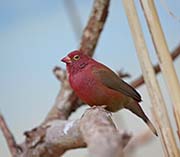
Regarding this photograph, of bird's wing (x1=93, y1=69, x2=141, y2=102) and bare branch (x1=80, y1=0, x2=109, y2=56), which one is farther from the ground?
bare branch (x1=80, y1=0, x2=109, y2=56)

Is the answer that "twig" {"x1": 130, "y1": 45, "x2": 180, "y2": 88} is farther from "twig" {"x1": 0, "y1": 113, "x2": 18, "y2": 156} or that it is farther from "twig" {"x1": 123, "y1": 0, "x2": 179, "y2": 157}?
"twig" {"x1": 123, "y1": 0, "x2": 179, "y2": 157}

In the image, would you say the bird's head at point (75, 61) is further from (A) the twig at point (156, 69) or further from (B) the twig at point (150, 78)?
(B) the twig at point (150, 78)

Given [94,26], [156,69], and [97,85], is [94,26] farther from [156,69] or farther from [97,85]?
[97,85]

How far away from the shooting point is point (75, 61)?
3.86 feet

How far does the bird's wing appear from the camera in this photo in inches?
45.7

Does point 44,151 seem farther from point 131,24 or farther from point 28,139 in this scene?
point 131,24

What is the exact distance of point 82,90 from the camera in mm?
1111

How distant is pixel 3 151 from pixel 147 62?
1.13m

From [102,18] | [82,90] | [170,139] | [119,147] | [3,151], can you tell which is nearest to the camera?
[119,147]

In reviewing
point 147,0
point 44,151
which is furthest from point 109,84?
point 147,0

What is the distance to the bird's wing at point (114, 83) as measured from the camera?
116 cm

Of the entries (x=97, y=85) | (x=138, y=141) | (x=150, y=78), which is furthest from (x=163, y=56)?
(x=97, y=85)

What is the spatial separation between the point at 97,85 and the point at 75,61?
3.3 inches

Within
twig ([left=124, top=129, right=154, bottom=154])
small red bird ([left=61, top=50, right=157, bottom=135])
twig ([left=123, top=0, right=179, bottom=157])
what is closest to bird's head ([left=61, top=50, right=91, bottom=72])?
small red bird ([left=61, top=50, right=157, bottom=135])
